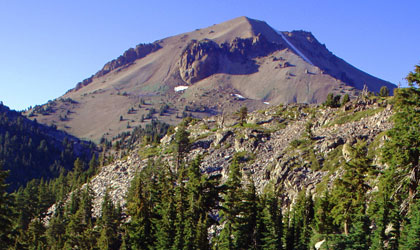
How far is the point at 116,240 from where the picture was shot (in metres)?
69.2

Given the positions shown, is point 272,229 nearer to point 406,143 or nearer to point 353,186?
point 353,186

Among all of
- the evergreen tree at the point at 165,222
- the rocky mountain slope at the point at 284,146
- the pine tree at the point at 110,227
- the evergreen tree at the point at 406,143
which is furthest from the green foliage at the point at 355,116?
the evergreen tree at the point at 406,143

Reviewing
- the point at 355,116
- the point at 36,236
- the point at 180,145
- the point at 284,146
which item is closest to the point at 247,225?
the point at 284,146

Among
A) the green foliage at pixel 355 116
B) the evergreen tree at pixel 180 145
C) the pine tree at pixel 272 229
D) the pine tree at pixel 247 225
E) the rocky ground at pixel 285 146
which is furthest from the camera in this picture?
the evergreen tree at pixel 180 145

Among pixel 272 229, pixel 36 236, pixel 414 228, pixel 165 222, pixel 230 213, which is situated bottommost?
pixel 36 236

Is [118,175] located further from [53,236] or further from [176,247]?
[176,247]

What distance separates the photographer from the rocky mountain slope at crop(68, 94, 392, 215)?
72.2 meters

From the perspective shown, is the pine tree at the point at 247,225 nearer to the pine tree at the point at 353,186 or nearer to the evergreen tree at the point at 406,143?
the pine tree at the point at 353,186

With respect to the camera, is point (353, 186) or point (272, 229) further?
point (272, 229)

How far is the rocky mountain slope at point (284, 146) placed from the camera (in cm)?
7225

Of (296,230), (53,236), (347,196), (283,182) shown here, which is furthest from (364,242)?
(53,236)

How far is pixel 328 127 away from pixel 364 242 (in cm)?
6124

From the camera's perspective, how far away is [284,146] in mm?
91500

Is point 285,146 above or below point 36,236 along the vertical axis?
above
